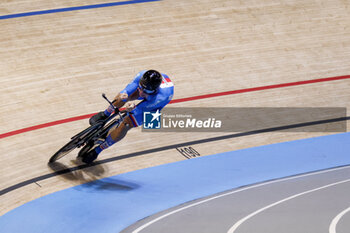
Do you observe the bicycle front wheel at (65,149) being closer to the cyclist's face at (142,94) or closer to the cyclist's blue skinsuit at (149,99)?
the cyclist's blue skinsuit at (149,99)

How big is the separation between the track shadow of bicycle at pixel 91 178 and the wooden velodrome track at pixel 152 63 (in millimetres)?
19

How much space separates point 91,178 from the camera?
5.07m

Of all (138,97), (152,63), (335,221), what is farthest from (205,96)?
(335,221)

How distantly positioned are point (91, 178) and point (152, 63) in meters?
2.16

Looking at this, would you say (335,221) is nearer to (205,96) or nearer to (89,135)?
(89,135)

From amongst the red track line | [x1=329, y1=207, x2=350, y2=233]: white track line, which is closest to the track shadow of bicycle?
the red track line

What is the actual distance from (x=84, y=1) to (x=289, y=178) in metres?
4.07

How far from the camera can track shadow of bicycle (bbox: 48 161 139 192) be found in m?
4.91

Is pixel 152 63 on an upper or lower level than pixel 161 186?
upper

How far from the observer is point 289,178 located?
5.12 meters

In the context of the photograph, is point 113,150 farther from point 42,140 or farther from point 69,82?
Answer: point 69,82

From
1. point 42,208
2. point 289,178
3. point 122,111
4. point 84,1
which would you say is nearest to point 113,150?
point 122,111

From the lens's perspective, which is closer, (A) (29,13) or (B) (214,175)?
(B) (214,175)

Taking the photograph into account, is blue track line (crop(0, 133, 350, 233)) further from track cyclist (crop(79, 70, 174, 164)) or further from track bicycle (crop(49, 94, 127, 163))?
track cyclist (crop(79, 70, 174, 164))
